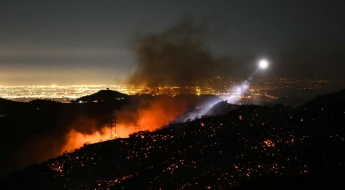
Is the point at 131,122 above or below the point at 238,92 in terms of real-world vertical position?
below

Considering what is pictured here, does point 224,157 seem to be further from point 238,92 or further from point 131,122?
point 238,92

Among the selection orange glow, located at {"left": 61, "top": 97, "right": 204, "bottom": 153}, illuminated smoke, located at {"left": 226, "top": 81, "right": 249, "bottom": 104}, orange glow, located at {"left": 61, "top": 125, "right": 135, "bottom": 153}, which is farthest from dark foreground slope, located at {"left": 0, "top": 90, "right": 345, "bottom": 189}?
illuminated smoke, located at {"left": 226, "top": 81, "right": 249, "bottom": 104}

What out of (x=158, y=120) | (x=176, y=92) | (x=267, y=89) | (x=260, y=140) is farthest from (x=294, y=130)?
(x=267, y=89)

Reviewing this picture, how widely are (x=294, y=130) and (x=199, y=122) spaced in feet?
24.2

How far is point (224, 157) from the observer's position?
70.1 feet

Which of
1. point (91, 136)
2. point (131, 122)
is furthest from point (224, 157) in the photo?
point (91, 136)

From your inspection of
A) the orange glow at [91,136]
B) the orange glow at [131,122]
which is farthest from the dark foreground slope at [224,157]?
the orange glow at [131,122]

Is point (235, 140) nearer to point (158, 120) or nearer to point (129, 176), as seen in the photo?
point (129, 176)

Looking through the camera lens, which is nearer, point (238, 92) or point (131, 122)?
point (131, 122)

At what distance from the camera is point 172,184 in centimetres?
1978

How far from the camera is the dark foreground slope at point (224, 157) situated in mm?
17844

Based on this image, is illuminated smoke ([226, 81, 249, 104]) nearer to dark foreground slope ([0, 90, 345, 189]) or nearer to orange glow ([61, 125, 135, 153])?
orange glow ([61, 125, 135, 153])

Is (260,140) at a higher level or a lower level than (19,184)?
higher

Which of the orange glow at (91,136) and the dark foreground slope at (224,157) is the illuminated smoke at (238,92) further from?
the dark foreground slope at (224,157)
